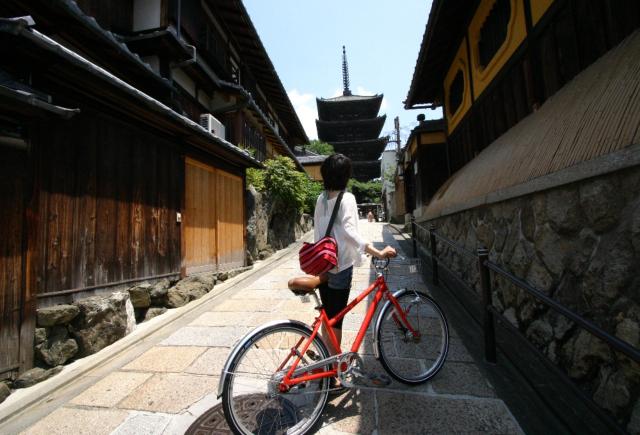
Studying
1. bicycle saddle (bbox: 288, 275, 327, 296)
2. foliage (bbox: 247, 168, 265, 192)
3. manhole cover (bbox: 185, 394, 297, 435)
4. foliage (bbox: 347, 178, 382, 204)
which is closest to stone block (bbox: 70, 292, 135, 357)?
manhole cover (bbox: 185, 394, 297, 435)

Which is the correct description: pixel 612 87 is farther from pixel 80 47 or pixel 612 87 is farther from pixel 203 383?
pixel 80 47

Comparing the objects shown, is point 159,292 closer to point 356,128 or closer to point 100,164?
point 100,164

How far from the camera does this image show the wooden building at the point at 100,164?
342cm

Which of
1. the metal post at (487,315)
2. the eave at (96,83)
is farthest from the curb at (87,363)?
the metal post at (487,315)

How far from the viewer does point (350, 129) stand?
45500 mm

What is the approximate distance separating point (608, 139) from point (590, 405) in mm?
1941

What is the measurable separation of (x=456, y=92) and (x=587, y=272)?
7923mm

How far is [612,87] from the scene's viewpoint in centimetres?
269

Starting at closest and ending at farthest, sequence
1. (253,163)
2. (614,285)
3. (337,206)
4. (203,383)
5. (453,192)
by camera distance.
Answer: (614,285) → (337,206) → (203,383) → (453,192) → (253,163)

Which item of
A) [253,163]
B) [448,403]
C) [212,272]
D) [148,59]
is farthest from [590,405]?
[148,59]

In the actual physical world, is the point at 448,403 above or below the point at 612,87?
below

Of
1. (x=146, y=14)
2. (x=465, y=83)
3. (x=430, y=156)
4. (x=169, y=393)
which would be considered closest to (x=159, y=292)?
(x=169, y=393)

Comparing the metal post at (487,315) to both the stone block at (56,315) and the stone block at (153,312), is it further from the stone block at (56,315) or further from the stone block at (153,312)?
the stone block at (153,312)

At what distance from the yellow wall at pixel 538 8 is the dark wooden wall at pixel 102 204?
688 cm
